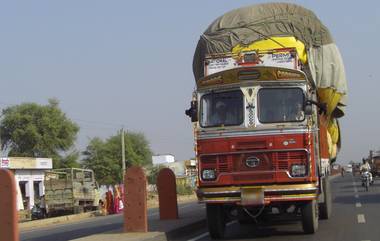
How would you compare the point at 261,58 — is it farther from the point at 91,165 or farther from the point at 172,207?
the point at 91,165

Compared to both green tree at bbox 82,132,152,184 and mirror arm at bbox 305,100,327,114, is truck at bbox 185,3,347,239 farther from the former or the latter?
green tree at bbox 82,132,152,184

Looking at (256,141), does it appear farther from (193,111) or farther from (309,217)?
(309,217)

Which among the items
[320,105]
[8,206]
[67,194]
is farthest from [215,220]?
[67,194]

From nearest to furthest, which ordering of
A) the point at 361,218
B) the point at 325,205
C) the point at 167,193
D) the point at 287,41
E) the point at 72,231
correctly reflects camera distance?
the point at 287,41
the point at 325,205
the point at 167,193
the point at 361,218
the point at 72,231

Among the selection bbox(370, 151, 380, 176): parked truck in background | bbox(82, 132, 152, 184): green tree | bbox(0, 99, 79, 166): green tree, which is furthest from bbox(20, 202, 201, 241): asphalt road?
bbox(82, 132, 152, 184): green tree

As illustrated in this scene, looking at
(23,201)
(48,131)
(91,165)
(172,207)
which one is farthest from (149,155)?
(172,207)

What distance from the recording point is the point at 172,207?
1764cm

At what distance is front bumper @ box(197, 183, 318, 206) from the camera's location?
12867 millimetres

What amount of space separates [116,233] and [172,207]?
127 inches

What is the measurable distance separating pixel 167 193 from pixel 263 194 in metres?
4.82

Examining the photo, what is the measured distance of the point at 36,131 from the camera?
250 feet

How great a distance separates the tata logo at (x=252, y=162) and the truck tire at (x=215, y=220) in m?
1.22

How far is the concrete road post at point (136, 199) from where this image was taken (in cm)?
1421

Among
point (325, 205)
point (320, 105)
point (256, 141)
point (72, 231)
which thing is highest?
point (320, 105)
